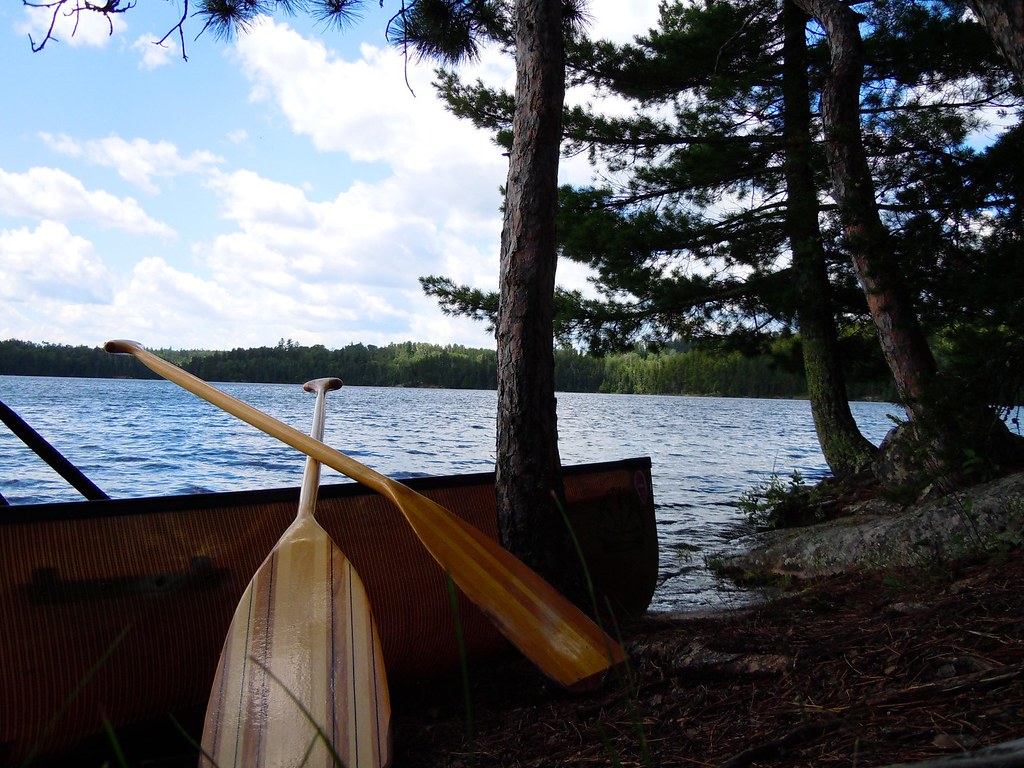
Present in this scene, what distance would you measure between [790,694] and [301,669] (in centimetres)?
135

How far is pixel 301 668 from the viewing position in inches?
83.0

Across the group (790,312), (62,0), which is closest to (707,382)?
(790,312)

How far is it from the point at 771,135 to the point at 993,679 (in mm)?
6900

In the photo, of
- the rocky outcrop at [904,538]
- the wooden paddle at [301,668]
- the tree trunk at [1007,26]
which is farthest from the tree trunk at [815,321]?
the wooden paddle at [301,668]

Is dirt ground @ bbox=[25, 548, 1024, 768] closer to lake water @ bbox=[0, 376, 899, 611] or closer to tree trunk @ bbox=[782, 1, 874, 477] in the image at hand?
lake water @ bbox=[0, 376, 899, 611]

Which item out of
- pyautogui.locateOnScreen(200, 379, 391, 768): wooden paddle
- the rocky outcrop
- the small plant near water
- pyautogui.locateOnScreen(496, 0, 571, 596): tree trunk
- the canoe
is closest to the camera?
pyautogui.locateOnScreen(200, 379, 391, 768): wooden paddle

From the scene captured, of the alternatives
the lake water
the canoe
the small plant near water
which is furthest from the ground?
the small plant near water

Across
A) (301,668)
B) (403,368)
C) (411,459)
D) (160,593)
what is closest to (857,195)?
(301,668)

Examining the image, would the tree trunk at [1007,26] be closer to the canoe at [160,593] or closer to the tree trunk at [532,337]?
the tree trunk at [532,337]

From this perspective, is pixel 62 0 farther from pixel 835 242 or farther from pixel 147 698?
pixel 835 242

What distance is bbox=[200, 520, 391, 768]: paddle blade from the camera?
75.3 inches

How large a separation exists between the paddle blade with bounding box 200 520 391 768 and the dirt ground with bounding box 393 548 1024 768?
190 mm

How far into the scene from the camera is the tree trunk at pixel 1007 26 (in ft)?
5.90

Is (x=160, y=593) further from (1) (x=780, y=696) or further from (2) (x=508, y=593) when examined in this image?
(1) (x=780, y=696)
